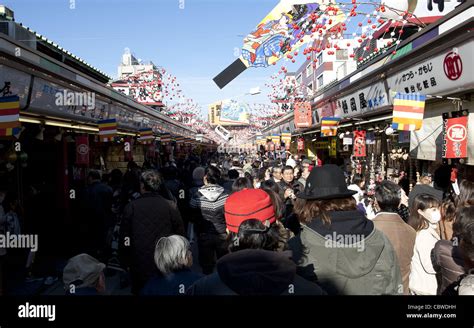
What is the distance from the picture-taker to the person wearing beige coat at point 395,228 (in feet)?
12.9

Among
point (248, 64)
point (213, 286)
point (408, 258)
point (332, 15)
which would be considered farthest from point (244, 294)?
point (248, 64)

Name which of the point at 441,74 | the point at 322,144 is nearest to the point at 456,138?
the point at 441,74

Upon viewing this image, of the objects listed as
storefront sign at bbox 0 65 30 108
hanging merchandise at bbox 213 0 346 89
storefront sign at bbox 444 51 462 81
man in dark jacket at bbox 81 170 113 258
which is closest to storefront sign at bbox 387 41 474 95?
storefront sign at bbox 444 51 462 81

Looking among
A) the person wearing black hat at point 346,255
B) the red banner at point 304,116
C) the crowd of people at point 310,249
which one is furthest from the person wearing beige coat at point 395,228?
the red banner at point 304,116

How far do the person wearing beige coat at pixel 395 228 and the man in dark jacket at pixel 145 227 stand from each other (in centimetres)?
224

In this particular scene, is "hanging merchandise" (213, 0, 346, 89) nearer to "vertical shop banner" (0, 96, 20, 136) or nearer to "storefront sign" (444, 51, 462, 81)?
"storefront sign" (444, 51, 462, 81)

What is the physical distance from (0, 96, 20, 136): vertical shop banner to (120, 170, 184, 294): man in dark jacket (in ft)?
5.52

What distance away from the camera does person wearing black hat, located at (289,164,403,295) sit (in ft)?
9.36

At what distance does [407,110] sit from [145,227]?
4.59 metres

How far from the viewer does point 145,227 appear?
455cm

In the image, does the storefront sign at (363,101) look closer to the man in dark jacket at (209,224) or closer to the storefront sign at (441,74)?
the storefront sign at (441,74)

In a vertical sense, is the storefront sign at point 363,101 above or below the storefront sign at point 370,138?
above

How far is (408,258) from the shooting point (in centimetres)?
395

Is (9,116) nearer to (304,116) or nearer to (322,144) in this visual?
(304,116)
